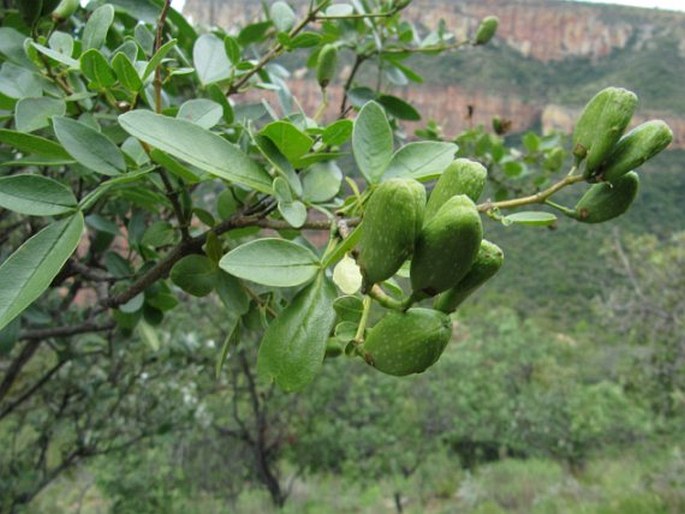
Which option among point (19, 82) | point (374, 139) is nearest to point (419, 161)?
point (374, 139)

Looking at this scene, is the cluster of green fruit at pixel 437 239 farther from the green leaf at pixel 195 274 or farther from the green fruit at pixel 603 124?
the green leaf at pixel 195 274

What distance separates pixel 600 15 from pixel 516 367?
34546 millimetres

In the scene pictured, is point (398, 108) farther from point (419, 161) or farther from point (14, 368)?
point (14, 368)

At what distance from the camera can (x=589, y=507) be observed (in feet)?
26.6

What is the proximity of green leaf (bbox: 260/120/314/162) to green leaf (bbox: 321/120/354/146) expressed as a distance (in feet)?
0.18

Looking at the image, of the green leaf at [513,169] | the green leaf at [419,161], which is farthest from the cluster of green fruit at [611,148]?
the green leaf at [513,169]

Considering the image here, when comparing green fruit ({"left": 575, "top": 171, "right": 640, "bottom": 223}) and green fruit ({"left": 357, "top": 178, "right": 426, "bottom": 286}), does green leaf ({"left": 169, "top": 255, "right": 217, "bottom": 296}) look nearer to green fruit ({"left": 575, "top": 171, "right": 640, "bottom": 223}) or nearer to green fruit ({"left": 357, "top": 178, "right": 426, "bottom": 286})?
green fruit ({"left": 357, "top": 178, "right": 426, "bottom": 286})

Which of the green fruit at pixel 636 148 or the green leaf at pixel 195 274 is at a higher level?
the green fruit at pixel 636 148

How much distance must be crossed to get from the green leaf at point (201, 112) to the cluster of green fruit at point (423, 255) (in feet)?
0.92

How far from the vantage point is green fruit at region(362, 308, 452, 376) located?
510 millimetres

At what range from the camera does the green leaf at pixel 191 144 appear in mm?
518

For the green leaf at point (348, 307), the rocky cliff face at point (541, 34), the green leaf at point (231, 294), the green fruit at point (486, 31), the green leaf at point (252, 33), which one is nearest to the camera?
→ the green leaf at point (348, 307)

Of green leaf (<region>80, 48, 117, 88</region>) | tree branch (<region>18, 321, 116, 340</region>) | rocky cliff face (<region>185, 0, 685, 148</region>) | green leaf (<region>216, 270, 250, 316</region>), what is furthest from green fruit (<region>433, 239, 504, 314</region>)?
rocky cliff face (<region>185, 0, 685, 148</region>)

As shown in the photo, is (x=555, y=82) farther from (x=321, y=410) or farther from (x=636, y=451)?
(x=321, y=410)
